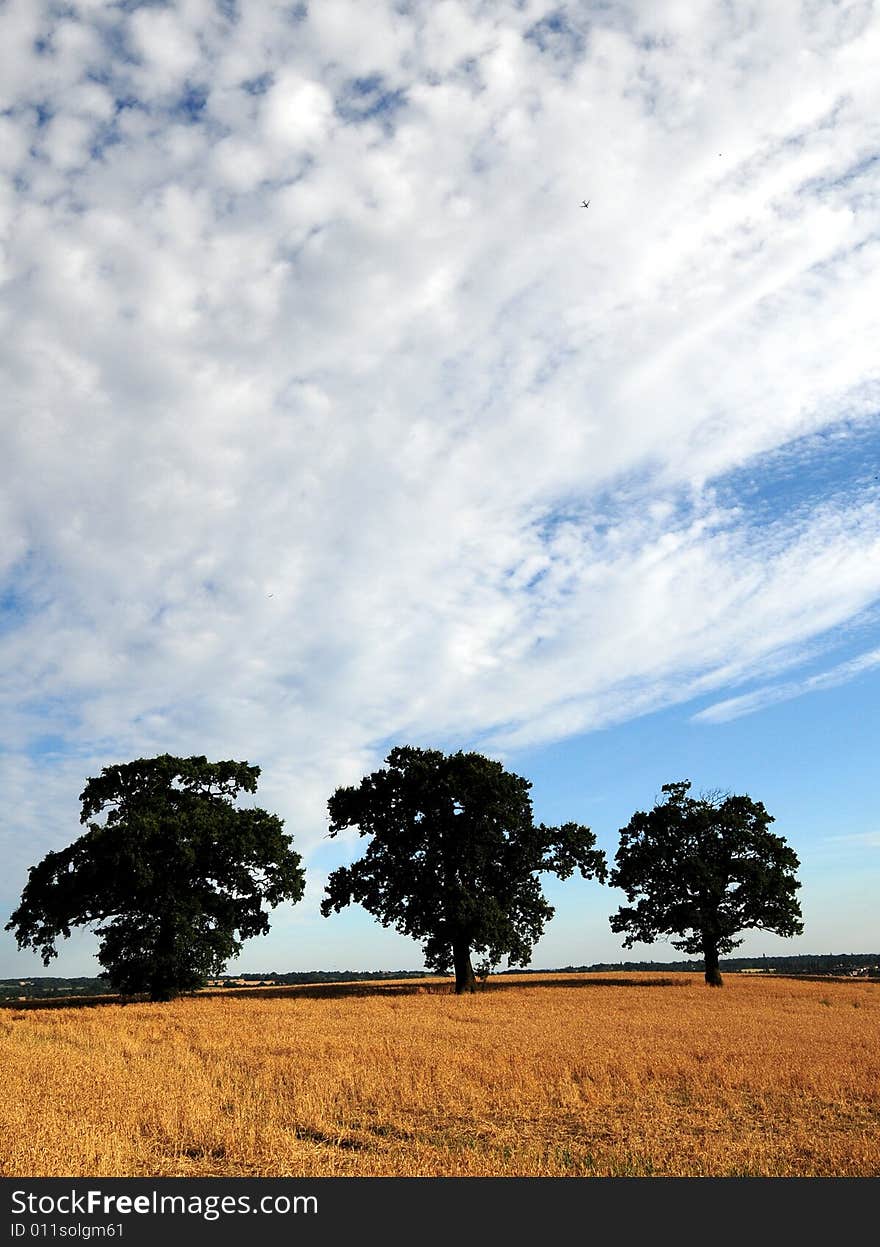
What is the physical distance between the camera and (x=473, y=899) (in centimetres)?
4272

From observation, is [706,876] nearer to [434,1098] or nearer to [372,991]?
[372,991]

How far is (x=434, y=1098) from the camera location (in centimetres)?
1448

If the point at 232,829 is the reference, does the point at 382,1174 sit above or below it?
below

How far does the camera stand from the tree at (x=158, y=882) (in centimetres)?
4025

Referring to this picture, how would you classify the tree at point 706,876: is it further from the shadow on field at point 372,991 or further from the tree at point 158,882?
the tree at point 158,882

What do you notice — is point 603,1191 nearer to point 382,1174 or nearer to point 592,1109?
point 382,1174

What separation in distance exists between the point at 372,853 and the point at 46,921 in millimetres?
16793

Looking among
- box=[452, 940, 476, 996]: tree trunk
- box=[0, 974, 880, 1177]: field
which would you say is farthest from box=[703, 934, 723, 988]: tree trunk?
box=[0, 974, 880, 1177]: field

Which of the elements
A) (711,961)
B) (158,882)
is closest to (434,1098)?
(158,882)

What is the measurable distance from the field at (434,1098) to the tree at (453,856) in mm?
14487

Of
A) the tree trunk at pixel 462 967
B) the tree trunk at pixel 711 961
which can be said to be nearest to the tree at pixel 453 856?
the tree trunk at pixel 462 967

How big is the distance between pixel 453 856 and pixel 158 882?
15.3m

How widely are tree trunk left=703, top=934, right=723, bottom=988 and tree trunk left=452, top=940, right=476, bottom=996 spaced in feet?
58.3

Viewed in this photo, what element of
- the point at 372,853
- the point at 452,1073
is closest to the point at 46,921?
the point at 372,853
